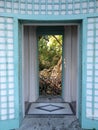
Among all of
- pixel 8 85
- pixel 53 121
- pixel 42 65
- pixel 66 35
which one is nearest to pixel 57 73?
pixel 42 65

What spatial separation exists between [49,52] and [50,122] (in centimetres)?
423

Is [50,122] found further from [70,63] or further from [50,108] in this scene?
[70,63]

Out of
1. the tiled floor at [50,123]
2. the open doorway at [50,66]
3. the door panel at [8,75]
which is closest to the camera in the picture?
the door panel at [8,75]

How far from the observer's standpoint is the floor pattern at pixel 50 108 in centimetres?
490

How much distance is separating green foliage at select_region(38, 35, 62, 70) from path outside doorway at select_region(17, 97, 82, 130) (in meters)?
3.49

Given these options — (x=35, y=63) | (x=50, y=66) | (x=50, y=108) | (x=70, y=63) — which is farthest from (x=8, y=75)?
(x=50, y=66)

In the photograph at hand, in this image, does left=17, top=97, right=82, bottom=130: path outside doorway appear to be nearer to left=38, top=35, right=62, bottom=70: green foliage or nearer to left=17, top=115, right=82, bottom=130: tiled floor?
left=17, top=115, right=82, bottom=130: tiled floor

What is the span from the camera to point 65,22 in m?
4.04

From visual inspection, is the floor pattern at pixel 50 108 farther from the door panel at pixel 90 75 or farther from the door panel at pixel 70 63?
the door panel at pixel 90 75

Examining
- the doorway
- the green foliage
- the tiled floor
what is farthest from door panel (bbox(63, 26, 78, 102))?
the green foliage

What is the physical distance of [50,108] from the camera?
17.1 feet

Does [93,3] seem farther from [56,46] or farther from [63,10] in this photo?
[56,46]

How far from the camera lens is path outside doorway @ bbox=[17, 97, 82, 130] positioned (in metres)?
4.01

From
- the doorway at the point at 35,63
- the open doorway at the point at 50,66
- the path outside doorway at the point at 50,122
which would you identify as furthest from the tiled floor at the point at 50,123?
the open doorway at the point at 50,66
